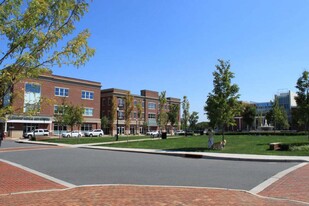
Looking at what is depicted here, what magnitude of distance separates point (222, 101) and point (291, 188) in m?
15.5

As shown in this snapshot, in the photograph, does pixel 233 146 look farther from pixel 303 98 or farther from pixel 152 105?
pixel 152 105

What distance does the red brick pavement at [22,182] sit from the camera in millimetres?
10116

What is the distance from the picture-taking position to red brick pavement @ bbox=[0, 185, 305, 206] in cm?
772

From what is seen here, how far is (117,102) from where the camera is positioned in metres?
90.5

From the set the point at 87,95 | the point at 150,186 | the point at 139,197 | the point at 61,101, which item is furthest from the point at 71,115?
the point at 139,197

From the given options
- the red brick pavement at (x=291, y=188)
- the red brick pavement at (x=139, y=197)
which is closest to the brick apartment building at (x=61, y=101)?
the red brick pavement at (x=291, y=188)

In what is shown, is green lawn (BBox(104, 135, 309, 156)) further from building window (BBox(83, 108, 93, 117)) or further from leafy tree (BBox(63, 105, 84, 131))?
building window (BBox(83, 108, 93, 117))

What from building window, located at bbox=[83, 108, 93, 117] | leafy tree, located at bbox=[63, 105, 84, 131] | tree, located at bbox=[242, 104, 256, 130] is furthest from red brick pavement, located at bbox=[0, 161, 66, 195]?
tree, located at bbox=[242, 104, 256, 130]

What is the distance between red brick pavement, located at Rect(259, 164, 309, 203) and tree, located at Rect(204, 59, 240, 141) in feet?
41.1

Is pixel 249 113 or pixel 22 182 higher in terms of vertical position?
pixel 249 113

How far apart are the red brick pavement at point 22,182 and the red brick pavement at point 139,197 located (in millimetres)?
1118

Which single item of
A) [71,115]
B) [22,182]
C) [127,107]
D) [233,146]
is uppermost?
[127,107]

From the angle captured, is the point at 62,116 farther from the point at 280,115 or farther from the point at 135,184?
the point at 280,115

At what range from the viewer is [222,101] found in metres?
25.3
